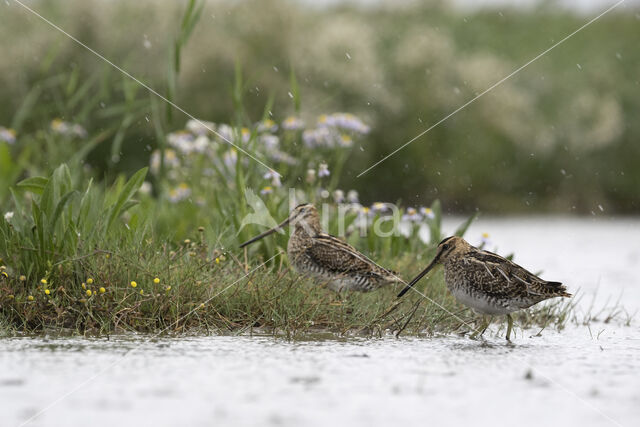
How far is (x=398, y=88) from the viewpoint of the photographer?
16.5 m

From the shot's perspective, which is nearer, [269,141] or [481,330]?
[481,330]

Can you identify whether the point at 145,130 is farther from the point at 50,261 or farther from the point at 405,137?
the point at 50,261

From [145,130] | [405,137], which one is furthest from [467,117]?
[145,130]

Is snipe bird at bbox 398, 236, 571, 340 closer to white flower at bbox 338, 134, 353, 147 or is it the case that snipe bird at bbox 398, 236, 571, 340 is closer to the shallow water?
the shallow water

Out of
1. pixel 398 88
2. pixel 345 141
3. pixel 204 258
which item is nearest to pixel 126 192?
pixel 204 258

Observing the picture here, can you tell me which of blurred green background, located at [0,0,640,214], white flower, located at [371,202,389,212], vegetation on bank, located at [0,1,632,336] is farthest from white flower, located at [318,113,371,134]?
blurred green background, located at [0,0,640,214]

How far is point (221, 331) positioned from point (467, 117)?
11568mm

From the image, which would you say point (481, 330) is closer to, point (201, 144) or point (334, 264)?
point (334, 264)

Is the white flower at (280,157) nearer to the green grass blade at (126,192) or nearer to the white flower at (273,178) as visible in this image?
the white flower at (273,178)

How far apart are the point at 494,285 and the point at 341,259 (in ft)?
3.97

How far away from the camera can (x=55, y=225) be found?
243 inches

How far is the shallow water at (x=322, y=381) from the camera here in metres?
3.90

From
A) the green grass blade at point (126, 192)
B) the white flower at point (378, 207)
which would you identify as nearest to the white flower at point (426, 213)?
the white flower at point (378, 207)

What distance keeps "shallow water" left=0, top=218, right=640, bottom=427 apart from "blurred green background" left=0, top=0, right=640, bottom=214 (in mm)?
8395
